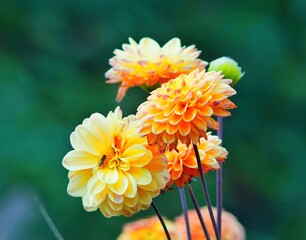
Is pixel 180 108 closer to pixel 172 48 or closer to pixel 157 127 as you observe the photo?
pixel 157 127

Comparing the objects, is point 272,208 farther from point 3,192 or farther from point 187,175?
point 187,175

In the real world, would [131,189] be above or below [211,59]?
below

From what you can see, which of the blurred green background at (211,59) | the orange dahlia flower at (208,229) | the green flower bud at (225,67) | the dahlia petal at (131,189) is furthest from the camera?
the blurred green background at (211,59)

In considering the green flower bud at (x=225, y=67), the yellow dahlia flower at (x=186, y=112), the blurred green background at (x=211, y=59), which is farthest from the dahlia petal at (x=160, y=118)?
the blurred green background at (x=211, y=59)

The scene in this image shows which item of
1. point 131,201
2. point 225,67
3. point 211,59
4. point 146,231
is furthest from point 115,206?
point 211,59

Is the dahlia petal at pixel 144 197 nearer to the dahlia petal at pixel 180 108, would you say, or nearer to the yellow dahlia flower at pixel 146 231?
the dahlia petal at pixel 180 108

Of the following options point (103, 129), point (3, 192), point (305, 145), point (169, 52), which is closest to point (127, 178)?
point (103, 129)

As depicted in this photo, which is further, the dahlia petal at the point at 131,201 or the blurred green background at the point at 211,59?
the blurred green background at the point at 211,59
